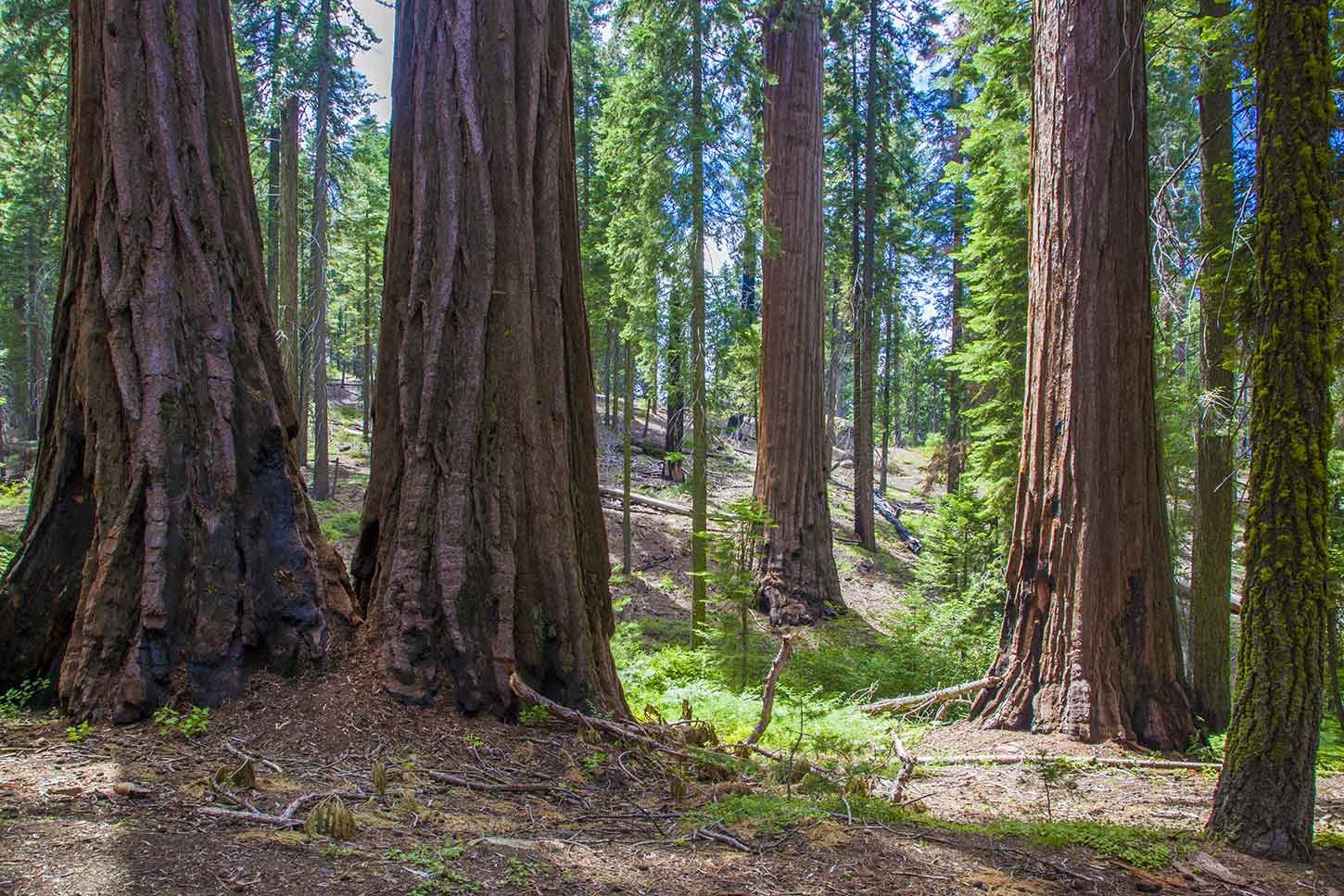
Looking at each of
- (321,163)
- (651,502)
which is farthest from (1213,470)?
(321,163)

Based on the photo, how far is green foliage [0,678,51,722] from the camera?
399cm

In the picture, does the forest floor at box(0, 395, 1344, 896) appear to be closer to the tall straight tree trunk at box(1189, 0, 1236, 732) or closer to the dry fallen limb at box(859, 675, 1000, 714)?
the dry fallen limb at box(859, 675, 1000, 714)

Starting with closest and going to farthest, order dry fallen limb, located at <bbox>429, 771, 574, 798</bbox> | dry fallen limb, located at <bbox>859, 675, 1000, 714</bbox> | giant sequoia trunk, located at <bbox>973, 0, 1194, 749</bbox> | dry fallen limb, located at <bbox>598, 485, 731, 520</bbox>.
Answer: dry fallen limb, located at <bbox>429, 771, 574, 798</bbox>, giant sequoia trunk, located at <bbox>973, 0, 1194, 749</bbox>, dry fallen limb, located at <bbox>859, 675, 1000, 714</bbox>, dry fallen limb, located at <bbox>598, 485, 731, 520</bbox>

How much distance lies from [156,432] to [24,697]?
1.51m

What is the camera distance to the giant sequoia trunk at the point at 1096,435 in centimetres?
632

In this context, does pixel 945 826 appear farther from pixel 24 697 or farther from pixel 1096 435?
pixel 24 697

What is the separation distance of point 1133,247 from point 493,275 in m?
5.18

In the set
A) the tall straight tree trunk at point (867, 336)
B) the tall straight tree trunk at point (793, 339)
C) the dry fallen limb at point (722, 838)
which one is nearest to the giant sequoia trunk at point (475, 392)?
the dry fallen limb at point (722, 838)

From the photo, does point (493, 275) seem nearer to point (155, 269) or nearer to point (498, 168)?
point (498, 168)

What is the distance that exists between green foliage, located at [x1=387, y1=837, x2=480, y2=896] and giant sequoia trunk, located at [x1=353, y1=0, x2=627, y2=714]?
61.2 inches

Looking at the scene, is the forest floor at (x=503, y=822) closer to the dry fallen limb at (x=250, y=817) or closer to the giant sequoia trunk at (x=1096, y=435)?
the dry fallen limb at (x=250, y=817)

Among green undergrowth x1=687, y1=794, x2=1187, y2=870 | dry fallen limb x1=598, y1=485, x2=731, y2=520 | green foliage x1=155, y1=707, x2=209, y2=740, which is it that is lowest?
green undergrowth x1=687, y1=794, x2=1187, y2=870

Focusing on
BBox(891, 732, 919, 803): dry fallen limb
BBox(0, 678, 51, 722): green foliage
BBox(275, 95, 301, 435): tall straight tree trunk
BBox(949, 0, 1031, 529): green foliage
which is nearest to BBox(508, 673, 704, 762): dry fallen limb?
BBox(891, 732, 919, 803): dry fallen limb

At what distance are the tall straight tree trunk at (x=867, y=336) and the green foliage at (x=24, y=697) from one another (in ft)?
54.5
